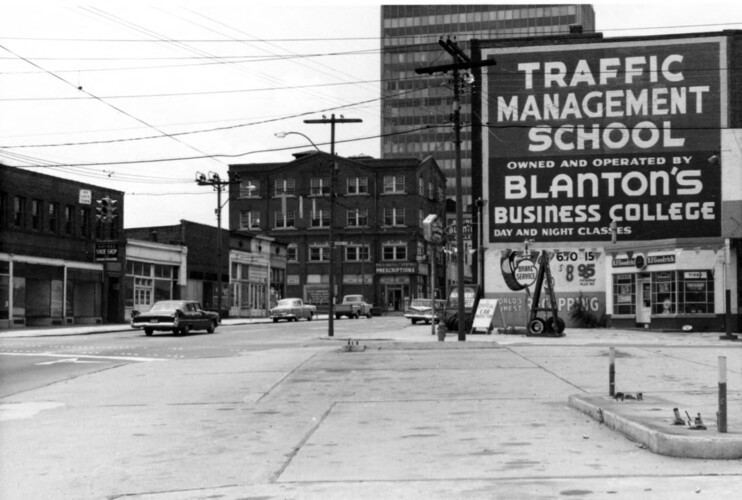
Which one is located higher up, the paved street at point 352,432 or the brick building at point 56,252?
the brick building at point 56,252

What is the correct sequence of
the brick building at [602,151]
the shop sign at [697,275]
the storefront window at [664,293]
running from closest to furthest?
the shop sign at [697,275]
the storefront window at [664,293]
the brick building at [602,151]

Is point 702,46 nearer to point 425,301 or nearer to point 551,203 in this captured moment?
point 551,203

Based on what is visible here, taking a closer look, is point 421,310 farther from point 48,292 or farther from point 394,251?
point 394,251

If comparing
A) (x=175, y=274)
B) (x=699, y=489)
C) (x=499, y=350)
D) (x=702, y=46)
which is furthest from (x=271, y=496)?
(x=175, y=274)

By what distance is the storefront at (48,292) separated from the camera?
4328 centimetres

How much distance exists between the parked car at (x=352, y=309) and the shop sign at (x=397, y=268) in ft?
62.1

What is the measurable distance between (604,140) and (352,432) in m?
33.5

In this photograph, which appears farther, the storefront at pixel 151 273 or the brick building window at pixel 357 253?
the brick building window at pixel 357 253

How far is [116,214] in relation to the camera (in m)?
51.8

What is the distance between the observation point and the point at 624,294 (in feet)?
128

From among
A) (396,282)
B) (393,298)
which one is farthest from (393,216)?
(393,298)

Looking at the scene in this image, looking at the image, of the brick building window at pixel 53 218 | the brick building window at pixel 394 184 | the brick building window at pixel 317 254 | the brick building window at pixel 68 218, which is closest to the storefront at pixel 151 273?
the brick building window at pixel 68 218

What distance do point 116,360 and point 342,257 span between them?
70.3 meters

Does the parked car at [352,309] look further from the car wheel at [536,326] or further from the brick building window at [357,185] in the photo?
the car wheel at [536,326]
